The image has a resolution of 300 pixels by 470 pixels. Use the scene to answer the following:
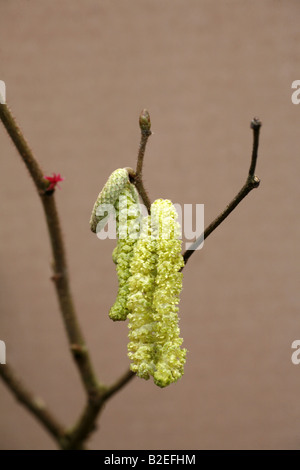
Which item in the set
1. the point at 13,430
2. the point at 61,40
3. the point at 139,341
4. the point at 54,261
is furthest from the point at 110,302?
the point at 139,341

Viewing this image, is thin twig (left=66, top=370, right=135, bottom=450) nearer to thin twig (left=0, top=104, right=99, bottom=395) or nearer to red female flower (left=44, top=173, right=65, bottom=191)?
thin twig (left=0, top=104, right=99, bottom=395)
